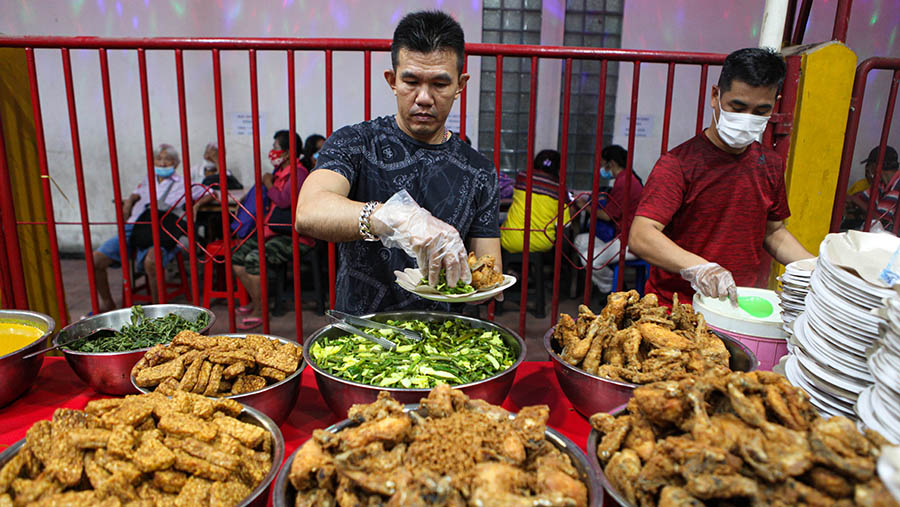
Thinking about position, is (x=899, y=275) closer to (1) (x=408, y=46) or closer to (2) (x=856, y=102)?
(1) (x=408, y=46)

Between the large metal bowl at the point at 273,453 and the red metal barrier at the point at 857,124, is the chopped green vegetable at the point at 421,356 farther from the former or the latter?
the red metal barrier at the point at 857,124

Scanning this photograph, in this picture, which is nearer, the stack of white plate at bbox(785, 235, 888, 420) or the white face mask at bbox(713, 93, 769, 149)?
the stack of white plate at bbox(785, 235, 888, 420)

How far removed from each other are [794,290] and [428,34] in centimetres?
142

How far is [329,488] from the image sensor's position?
90cm

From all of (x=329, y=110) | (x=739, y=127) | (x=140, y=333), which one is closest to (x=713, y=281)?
(x=739, y=127)

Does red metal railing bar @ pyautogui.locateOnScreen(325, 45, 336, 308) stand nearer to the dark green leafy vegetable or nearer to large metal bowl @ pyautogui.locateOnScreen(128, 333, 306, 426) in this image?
the dark green leafy vegetable

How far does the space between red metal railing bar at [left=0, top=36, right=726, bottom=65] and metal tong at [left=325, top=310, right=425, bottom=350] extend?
135 cm

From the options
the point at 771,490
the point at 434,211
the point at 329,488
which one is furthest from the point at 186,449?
the point at 434,211

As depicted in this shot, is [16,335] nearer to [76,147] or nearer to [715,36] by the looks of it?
[76,147]

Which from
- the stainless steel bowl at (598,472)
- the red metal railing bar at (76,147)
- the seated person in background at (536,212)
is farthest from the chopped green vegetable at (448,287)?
the seated person in background at (536,212)

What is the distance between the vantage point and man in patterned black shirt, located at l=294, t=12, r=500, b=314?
162 centimetres

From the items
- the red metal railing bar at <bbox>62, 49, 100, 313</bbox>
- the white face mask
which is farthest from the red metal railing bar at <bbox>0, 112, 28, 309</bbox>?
the white face mask

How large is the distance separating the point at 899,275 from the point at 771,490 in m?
0.57

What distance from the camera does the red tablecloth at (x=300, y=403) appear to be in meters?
1.42
